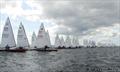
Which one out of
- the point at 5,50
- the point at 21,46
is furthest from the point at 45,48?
the point at 5,50

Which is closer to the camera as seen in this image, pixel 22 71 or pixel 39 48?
pixel 22 71

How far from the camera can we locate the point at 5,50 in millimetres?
70062

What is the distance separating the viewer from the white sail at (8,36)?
6944 centimetres

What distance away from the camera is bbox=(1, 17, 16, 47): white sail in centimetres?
6944

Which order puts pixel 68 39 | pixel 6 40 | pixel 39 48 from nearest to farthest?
pixel 6 40, pixel 39 48, pixel 68 39

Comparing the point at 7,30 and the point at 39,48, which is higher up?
the point at 7,30

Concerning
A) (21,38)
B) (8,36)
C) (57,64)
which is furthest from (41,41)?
(57,64)

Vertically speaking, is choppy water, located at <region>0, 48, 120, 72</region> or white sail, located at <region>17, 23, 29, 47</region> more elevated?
white sail, located at <region>17, 23, 29, 47</region>

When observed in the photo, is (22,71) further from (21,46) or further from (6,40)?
(21,46)

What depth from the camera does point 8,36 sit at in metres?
70.0

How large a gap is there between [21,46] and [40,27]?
13.8 m

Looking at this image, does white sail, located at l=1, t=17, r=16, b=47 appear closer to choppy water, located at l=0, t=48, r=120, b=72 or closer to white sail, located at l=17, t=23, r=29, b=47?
white sail, located at l=17, t=23, r=29, b=47

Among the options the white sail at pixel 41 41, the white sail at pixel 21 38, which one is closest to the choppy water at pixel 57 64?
the white sail at pixel 21 38

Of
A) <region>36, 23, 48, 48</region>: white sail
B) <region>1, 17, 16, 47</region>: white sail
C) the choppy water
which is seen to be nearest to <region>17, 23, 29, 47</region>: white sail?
<region>1, 17, 16, 47</region>: white sail
